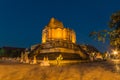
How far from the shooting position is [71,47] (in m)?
60.7

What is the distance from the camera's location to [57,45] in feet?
192

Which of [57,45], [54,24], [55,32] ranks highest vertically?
[54,24]

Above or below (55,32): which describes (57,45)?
below

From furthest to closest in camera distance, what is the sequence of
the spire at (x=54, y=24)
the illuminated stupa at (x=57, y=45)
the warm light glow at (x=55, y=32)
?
the spire at (x=54, y=24) → the warm light glow at (x=55, y=32) → the illuminated stupa at (x=57, y=45)

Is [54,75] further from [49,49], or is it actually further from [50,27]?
[50,27]

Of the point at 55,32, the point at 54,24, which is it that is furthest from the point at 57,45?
the point at 54,24

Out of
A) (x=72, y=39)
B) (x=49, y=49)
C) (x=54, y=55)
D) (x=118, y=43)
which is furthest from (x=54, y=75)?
(x=72, y=39)

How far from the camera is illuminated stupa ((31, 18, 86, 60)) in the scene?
2109 inches

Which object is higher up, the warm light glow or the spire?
the spire

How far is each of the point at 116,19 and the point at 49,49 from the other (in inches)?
1699

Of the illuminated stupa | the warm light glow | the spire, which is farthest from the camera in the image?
the spire

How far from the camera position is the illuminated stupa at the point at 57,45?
53575mm

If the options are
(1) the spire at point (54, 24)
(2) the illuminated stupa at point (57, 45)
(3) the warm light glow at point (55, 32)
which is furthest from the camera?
(1) the spire at point (54, 24)

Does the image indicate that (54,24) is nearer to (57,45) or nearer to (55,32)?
(55,32)
